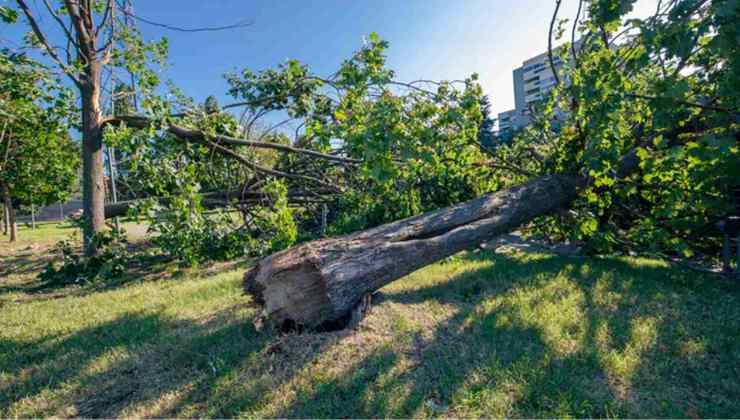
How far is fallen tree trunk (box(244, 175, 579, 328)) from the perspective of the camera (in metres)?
2.64

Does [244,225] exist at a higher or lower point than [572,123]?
lower

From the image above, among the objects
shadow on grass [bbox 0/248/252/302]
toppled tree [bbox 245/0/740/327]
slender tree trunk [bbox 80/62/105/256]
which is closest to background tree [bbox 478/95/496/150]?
toppled tree [bbox 245/0/740/327]

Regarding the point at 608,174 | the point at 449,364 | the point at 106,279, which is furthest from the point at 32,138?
the point at 608,174

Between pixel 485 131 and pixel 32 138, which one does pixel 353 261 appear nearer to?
pixel 32 138

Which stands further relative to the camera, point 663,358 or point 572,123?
point 572,123

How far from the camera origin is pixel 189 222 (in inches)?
162

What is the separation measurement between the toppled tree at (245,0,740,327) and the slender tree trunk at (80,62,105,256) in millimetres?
4696

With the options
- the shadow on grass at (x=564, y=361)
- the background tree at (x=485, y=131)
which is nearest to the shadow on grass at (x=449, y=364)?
the shadow on grass at (x=564, y=361)

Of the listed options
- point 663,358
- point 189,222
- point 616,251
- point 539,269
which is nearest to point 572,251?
point 616,251

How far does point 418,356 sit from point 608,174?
351 cm

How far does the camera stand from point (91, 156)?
5.52 metres

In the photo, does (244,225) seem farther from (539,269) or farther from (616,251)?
(616,251)

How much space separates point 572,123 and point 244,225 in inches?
215

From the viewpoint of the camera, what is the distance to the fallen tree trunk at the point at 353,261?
2.64m
